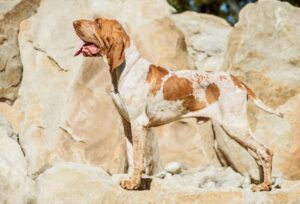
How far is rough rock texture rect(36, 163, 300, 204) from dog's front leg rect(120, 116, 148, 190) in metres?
0.07

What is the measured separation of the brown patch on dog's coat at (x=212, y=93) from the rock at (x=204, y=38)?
373 centimetres

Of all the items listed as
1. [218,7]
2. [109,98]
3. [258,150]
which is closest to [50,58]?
[109,98]

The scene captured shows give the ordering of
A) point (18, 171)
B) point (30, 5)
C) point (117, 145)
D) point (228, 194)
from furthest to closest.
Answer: point (30, 5) < point (117, 145) < point (18, 171) < point (228, 194)

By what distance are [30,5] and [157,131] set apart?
2.24 m

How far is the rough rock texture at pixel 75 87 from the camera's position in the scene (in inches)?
277

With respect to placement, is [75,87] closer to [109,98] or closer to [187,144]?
[109,98]

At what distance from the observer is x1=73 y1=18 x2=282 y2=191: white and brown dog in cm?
524

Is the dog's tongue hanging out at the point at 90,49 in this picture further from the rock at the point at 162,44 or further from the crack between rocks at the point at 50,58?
the rock at the point at 162,44

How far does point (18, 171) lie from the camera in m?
5.81

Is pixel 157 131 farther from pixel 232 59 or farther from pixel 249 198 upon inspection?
pixel 249 198

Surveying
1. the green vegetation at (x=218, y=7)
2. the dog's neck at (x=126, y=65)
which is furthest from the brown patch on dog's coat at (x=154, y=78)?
the green vegetation at (x=218, y=7)

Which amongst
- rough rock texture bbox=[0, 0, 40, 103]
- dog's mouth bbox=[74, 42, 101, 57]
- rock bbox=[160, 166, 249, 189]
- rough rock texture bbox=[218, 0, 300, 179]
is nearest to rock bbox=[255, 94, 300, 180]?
rough rock texture bbox=[218, 0, 300, 179]

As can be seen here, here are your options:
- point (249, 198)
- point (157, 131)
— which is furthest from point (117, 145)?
point (249, 198)

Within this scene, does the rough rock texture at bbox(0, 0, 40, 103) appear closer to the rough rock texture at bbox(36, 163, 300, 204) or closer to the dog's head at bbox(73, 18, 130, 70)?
the rough rock texture at bbox(36, 163, 300, 204)
